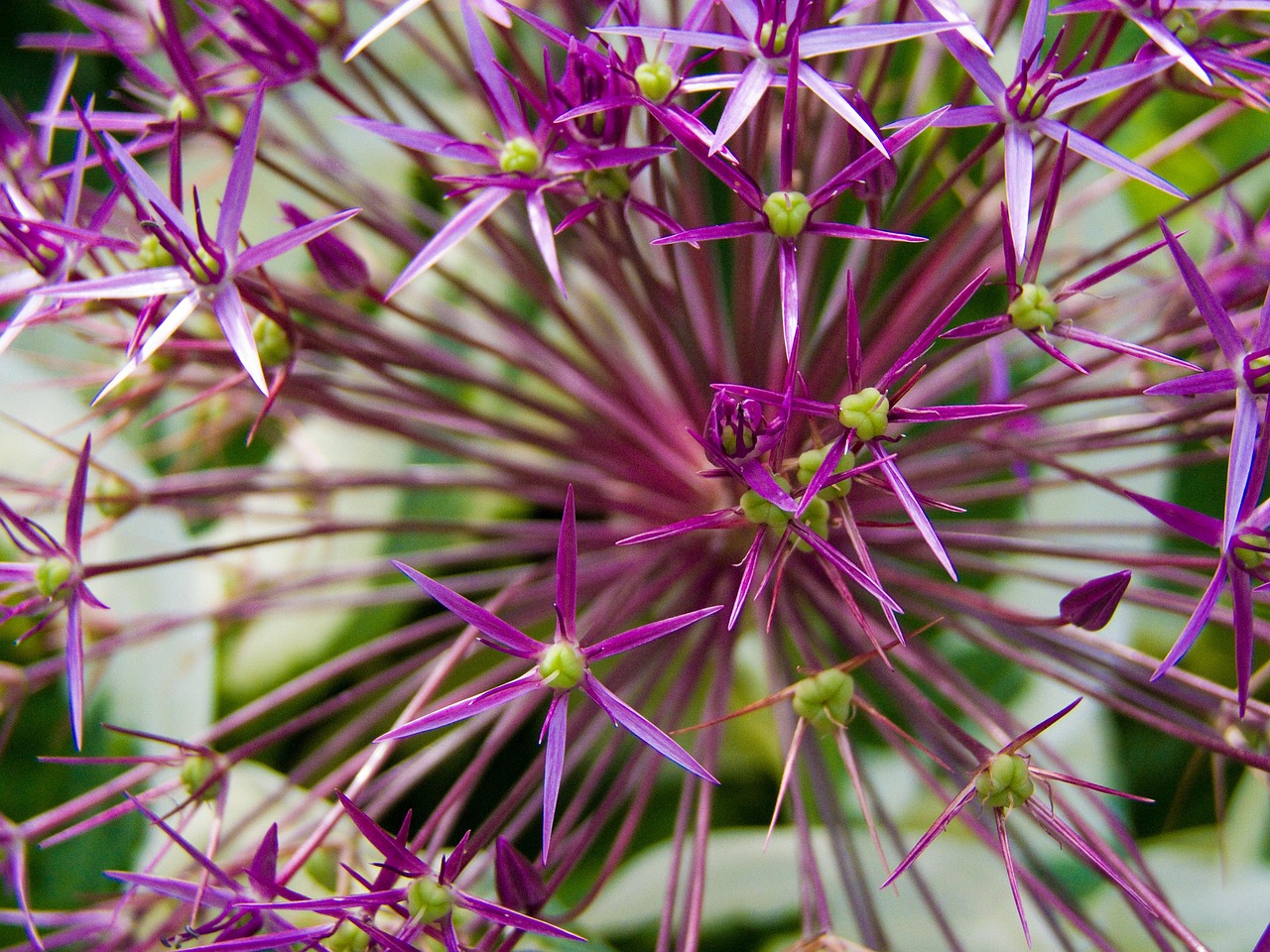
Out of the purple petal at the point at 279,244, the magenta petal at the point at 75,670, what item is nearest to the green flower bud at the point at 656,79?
the purple petal at the point at 279,244

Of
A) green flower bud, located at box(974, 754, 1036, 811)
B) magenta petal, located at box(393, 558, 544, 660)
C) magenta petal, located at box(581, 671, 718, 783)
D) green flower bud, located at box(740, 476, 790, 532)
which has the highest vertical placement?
green flower bud, located at box(740, 476, 790, 532)

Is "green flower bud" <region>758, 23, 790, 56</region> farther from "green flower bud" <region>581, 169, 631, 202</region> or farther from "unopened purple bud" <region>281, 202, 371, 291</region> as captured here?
"unopened purple bud" <region>281, 202, 371, 291</region>

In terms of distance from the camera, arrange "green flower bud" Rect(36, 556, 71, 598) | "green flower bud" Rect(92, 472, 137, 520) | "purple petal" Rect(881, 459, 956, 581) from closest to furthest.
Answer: "purple petal" Rect(881, 459, 956, 581)
"green flower bud" Rect(36, 556, 71, 598)
"green flower bud" Rect(92, 472, 137, 520)

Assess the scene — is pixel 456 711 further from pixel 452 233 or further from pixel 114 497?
A: pixel 114 497

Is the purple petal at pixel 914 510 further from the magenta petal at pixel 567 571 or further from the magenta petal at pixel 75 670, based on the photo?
the magenta petal at pixel 75 670

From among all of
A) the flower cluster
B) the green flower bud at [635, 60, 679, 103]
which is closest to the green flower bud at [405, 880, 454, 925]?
the flower cluster

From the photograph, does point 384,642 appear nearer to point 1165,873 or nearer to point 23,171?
point 23,171
